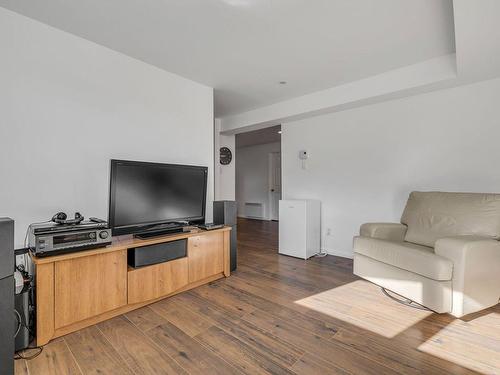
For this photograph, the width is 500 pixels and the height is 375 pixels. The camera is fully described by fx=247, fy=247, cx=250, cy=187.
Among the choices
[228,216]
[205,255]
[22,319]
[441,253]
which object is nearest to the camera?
[22,319]

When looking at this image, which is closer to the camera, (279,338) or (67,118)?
(279,338)

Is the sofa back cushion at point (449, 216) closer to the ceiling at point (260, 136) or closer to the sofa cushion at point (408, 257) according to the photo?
the sofa cushion at point (408, 257)

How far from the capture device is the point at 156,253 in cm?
223

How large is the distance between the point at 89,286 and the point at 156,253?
54 cm

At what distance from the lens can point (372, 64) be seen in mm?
2717

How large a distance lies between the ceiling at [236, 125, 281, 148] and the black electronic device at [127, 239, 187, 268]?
3.76 metres

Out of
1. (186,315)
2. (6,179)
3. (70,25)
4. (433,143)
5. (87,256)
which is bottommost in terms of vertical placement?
(186,315)

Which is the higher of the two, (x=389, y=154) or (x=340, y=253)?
(x=389, y=154)

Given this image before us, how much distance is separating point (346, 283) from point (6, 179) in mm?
3180

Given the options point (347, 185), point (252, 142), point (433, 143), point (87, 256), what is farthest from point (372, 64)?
point (252, 142)

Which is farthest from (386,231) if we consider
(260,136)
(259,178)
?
(259,178)

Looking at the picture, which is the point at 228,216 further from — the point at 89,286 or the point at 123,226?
the point at 89,286

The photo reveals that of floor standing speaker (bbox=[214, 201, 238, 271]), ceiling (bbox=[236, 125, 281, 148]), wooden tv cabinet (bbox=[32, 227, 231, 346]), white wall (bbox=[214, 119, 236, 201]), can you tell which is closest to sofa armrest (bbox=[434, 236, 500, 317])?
floor standing speaker (bbox=[214, 201, 238, 271])

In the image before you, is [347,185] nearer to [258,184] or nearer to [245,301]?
[245,301]
